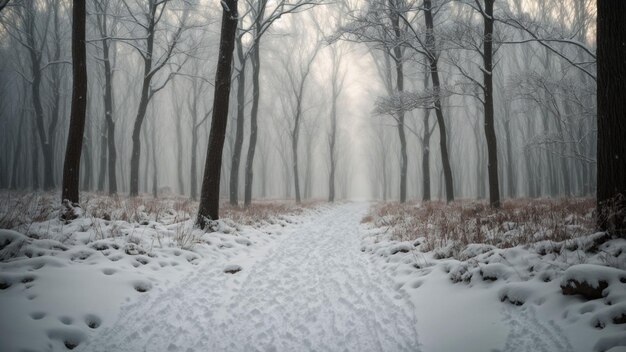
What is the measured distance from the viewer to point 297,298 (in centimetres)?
363

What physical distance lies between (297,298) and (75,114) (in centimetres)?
627

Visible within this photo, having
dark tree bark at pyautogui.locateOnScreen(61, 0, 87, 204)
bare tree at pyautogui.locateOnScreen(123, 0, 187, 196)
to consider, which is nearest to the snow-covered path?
dark tree bark at pyautogui.locateOnScreen(61, 0, 87, 204)

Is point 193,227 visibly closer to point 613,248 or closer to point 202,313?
point 202,313

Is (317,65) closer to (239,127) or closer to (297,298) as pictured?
(239,127)

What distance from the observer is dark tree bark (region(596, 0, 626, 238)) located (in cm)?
367

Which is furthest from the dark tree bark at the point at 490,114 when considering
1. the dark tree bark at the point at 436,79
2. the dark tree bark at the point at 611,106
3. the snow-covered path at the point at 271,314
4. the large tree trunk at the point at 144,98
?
the large tree trunk at the point at 144,98

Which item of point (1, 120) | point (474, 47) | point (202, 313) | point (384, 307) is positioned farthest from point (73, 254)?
point (1, 120)

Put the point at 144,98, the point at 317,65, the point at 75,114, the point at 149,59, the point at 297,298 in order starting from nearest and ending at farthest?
the point at 297,298
the point at 75,114
the point at 149,59
the point at 144,98
the point at 317,65

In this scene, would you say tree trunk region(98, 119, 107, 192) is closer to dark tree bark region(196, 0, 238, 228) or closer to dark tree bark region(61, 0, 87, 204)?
dark tree bark region(61, 0, 87, 204)

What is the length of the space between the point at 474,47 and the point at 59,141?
36.6 metres

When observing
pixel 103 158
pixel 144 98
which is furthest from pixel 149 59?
pixel 103 158

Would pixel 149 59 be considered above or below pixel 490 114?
above

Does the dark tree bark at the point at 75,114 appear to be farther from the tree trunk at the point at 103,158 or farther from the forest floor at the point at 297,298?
the tree trunk at the point at 103,158

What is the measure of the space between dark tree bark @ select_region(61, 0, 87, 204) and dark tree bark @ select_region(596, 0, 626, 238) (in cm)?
926
